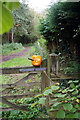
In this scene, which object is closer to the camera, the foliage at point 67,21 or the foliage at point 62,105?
the foliage at point 62,105

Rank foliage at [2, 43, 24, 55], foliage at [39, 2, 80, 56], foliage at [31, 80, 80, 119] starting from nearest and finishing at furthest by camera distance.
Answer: foliage at [31, 80, 80, 119], foliage at [39, 2, 80, 56], foliage at [2, 43, 24, 55]

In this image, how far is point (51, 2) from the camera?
6.63ft

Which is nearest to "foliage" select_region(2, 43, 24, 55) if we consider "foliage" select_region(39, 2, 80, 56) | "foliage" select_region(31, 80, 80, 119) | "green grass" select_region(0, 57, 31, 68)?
"green grass" select_region(0, 57, 31, 68)

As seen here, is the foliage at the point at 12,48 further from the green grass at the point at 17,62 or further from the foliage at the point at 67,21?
the foliage at the point at 67,21

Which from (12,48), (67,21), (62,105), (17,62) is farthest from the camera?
(12,48)

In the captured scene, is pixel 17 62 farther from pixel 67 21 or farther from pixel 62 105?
pixel 62 105

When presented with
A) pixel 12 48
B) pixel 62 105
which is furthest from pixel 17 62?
pixel 62 105

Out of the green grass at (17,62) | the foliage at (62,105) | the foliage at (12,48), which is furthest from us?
the foliage at (12,48)

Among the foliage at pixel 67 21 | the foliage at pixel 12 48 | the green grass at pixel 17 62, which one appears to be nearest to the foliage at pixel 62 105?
the foliage at pixel 67 21

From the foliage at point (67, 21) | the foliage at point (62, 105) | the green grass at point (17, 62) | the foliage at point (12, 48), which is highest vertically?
the foliage at point (67, 21)

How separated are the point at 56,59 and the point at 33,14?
3752 mm

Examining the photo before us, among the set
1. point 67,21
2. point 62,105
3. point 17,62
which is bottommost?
point 17,62

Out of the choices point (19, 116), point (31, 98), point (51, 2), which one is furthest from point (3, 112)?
point (51, 2)

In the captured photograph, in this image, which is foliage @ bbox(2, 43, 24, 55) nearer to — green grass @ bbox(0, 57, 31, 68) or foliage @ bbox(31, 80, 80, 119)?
green grass @ bbox(0, 57, 31, 68)
